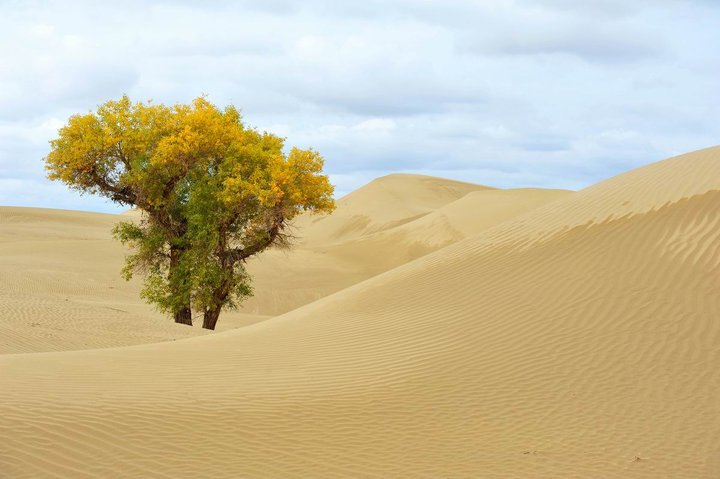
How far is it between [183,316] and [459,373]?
17.6 m

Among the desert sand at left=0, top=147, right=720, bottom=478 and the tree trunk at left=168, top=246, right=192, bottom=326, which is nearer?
the desert sand at left=0, top=147, right=720, bottom=478

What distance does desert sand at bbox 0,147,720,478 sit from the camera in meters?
8.55

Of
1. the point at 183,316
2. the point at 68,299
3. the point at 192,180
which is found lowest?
the point at 183,316

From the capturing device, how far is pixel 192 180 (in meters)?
26.1

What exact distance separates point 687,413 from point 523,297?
15.1 ft

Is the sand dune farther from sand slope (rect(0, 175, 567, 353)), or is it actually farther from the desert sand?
the desert sand

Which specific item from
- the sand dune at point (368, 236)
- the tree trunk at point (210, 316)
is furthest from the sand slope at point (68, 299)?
the sand dune at point (368, 236)

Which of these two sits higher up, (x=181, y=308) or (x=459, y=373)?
(x=181, y=308)

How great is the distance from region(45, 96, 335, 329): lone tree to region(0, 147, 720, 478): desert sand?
5.17 metres

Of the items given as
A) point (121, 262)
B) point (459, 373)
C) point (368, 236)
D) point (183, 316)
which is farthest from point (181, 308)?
point (368, 236)

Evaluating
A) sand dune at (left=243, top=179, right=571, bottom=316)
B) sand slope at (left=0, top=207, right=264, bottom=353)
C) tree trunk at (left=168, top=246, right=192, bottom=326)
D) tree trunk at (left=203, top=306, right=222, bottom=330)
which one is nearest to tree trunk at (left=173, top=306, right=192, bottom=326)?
tree trunk at (left=168, top=246, right=192, bottom=326)

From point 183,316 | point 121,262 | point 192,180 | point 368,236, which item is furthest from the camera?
point 368,236

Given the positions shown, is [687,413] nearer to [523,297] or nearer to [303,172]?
[523,297]

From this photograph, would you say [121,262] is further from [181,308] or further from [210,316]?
[210,316]
